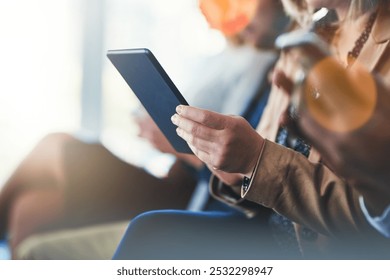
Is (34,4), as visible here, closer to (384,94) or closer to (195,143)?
(195,143)

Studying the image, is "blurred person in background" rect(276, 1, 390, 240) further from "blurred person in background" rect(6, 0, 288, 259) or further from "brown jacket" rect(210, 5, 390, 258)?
"blurred person in background" rect(6, 0, 288, 259)

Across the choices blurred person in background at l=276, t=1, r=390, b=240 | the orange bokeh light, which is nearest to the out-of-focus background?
the orange bokeh light

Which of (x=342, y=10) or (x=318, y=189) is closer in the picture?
(x=318, y=189)

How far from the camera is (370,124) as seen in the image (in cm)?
75

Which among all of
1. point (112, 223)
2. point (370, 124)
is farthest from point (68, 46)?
point (370, 124)

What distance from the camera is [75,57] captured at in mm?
1128

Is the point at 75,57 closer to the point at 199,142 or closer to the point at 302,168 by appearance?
the point at 199,142

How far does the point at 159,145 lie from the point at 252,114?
238 mm

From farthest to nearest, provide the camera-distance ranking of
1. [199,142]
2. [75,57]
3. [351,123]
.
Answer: [75,57]
[199,142]
[351,123]

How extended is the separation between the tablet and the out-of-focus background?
0.66ft

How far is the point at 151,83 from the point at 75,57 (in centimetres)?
32

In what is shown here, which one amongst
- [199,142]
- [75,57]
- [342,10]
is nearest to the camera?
[199,142]

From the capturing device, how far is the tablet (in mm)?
850

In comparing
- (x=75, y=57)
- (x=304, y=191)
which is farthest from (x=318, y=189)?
(x=75, y=57)
